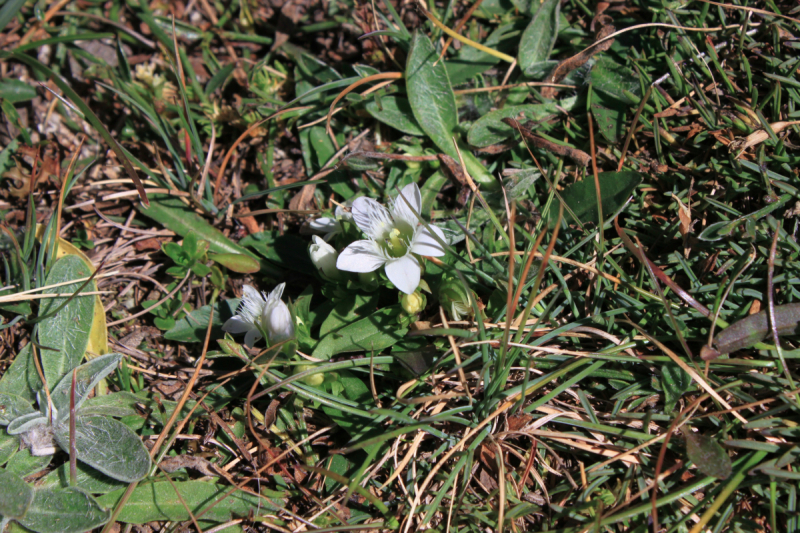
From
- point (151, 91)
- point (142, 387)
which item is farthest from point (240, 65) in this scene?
point (142, 387)

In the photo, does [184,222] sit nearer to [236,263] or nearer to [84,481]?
[236,263]

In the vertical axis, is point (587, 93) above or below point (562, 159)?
above

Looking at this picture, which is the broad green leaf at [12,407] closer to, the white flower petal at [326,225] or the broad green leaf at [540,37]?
the white flower petal at [326,225]

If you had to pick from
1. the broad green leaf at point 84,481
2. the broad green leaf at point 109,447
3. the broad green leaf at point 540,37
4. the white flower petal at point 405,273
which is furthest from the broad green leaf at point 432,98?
the broad green leaf at point 84,481

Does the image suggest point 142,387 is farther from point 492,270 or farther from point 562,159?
point 562,159

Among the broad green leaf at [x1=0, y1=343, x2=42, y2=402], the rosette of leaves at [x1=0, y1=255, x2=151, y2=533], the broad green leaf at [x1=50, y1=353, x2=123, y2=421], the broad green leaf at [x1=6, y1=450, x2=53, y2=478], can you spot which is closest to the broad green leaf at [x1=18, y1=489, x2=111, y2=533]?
the rosette of leaves at [x1=0, y1=255, x2=151, y2=533]
